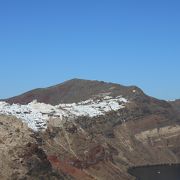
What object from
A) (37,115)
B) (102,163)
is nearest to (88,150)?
(102,163)

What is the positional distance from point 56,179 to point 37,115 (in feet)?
315

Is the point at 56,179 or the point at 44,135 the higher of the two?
the point at 44,135

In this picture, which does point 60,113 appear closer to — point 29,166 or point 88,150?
point 88,150

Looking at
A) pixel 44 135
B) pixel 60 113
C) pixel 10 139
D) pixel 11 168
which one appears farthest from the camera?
pixel 60 113

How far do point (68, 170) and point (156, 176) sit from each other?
53175mm

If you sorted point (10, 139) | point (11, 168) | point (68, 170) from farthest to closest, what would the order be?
1. point (68, 170)
2. point (10, 139)
3. point (11, 168)

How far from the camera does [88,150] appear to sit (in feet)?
535

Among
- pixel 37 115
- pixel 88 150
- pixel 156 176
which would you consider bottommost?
pixel 156 176

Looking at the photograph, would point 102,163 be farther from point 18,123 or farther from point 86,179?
point 18,123

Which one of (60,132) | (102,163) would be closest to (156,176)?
(102,163)

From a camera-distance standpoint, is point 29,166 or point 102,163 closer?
point 29,166

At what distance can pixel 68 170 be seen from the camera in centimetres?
13250

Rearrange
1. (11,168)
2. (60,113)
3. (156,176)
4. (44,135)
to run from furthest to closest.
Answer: (60,113), (156,176), (44,135), (11,168)

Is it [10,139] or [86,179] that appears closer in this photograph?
[10,139]
